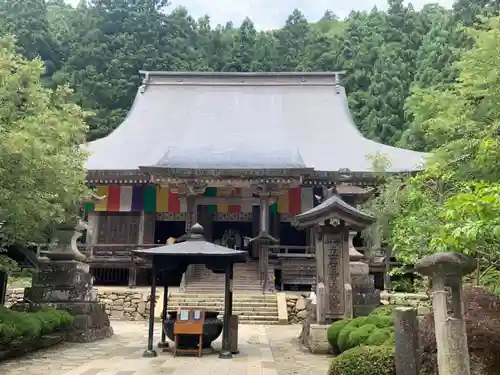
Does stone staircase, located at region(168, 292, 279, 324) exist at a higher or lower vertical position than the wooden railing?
lower

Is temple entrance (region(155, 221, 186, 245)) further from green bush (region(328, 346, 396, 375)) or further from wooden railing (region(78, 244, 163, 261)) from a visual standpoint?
green bush (region(328, 346, 396, 375))

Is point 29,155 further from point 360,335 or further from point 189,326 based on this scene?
point 360,335

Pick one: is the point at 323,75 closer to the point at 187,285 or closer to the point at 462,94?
the point at 187,285

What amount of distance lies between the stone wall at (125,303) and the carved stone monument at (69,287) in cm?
444

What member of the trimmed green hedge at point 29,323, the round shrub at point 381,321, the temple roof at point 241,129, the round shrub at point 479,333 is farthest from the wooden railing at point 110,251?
the round shrub at point 479,333

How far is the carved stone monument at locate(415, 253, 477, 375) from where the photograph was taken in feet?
15.8

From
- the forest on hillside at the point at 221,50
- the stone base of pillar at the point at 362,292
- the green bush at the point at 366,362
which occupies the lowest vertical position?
the green bush at the point at 366,362

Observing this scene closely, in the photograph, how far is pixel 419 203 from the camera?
9523 mm

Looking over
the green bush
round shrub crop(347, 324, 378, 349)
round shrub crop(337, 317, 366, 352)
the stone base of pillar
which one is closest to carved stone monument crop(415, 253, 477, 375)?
the green bush

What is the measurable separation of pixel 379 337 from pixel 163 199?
45.0 feet

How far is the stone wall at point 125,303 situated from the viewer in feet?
52.1

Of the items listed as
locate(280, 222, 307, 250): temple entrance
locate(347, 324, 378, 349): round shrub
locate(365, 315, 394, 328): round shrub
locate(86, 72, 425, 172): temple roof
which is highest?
locate(86, 72, 425, 172): temple roof

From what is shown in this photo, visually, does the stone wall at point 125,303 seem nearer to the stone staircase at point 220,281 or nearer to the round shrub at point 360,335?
the stone staircase at point 220,281

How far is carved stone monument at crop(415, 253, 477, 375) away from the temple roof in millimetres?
11916
